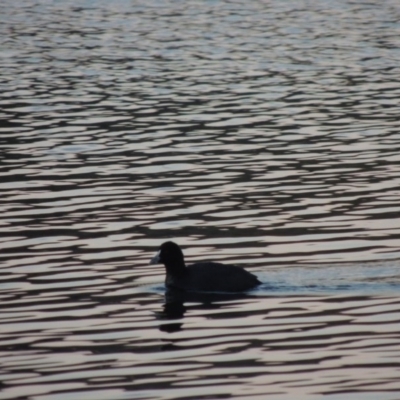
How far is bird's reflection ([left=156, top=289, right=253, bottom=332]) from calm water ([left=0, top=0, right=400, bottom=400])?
2.4 inches

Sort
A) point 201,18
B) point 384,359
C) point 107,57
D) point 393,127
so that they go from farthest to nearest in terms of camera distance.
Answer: point 201,18 < point 107,57 < point 393,127 < point 384,359

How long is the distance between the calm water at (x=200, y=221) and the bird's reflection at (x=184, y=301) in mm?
61

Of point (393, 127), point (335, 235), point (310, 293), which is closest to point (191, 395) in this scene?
point (310, 293)

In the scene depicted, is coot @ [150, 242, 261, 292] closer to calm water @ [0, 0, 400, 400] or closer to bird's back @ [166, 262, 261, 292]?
bird's back @ [166, 262, 261, 292]

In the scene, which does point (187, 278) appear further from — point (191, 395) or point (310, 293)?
point (191, 395)

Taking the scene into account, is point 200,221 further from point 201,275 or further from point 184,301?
point 184,301

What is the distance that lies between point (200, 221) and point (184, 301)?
149 inches

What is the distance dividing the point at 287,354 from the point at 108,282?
4026 millimetres

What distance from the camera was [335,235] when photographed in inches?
725

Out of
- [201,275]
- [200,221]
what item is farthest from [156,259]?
[200,221]

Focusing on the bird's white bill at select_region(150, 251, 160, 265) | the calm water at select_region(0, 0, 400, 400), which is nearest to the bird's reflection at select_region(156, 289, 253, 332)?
the calm water at select_region(0, 0, 400, 400)

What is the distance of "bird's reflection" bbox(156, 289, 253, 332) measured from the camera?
15.1 metres

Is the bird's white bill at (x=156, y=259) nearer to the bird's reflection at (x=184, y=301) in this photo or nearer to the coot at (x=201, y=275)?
the coot at (x=201, y=275)

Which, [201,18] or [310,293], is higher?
[310,293]
